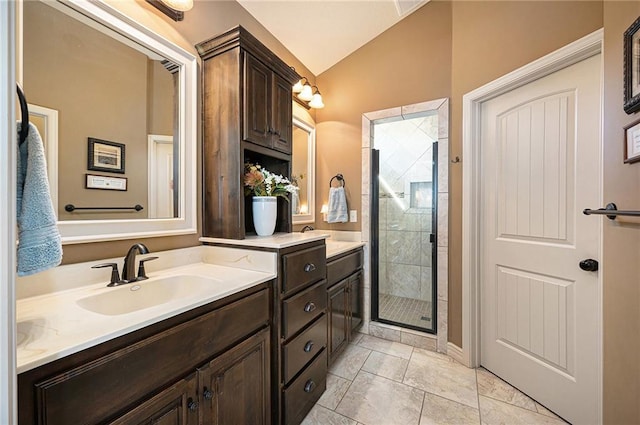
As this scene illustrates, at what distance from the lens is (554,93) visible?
61.5 inches

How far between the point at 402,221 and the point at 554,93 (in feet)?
4.95

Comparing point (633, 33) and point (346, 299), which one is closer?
point (633, 33)

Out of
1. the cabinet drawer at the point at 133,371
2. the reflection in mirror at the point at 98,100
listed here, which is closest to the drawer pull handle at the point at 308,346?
the cabinet drawer at the point at 133,371

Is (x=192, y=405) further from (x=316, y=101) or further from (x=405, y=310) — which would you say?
(x=316, y=101)

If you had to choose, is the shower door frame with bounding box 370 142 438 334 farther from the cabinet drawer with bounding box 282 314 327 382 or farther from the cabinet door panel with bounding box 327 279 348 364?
the cabinet drawer with bounding box 282 314 327 382

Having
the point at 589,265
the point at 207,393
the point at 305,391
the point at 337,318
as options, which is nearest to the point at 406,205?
the point at 337,318

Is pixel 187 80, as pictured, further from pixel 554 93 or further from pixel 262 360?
pixel 554 93

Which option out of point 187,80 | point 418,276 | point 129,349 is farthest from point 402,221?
point 129,349

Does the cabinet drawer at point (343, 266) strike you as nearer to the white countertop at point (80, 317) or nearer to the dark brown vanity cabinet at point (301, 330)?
the dark brown vanity cabinet at point (301, 330)

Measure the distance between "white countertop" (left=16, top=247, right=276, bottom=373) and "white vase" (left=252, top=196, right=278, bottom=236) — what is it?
0.37 meters

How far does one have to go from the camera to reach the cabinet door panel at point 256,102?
153 cm

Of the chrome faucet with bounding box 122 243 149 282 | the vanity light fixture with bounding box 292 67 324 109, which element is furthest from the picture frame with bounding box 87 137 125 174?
the vanity light fixture with bounding box 292 67 324 109

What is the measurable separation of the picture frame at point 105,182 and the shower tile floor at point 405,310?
232 cm

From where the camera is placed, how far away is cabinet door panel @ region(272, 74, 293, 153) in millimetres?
1777
